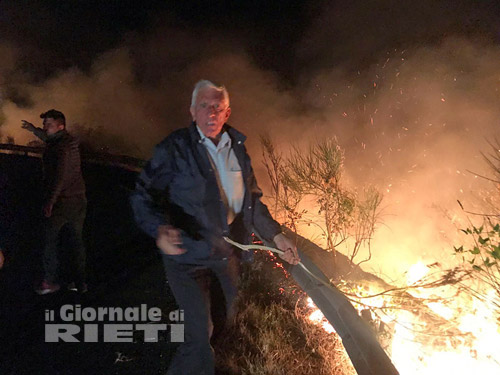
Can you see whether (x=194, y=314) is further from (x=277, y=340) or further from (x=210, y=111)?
(x=210, y=111)

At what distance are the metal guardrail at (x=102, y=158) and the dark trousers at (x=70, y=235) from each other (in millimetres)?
4579

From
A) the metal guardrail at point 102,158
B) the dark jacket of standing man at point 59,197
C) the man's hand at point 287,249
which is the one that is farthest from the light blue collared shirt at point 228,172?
the metal guardrail at point 102,158

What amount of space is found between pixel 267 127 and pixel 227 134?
8113 millimetres

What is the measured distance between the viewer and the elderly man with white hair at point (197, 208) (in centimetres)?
230

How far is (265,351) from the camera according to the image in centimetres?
301

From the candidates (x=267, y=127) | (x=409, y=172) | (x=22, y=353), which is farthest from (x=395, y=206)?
(x=22, y=353)

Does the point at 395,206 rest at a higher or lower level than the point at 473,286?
higher

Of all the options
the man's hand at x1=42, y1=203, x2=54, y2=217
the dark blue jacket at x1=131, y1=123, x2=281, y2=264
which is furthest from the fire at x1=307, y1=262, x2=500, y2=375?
the man's hand at x1=42, y1=203, x2=54, y2=217

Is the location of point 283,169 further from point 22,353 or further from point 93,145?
point 93,145

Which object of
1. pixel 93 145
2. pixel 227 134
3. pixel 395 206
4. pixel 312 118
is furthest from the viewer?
pixel 93 145

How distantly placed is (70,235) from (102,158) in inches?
246

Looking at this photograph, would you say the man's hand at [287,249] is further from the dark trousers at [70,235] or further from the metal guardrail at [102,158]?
the metal guardrail at [102,158]

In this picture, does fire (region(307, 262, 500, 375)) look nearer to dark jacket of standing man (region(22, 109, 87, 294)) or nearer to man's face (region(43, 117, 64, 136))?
dark jacket of standing man (region(22, 109, 87, 294))

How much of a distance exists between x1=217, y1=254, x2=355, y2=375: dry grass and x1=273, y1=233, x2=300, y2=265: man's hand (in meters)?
0.81
